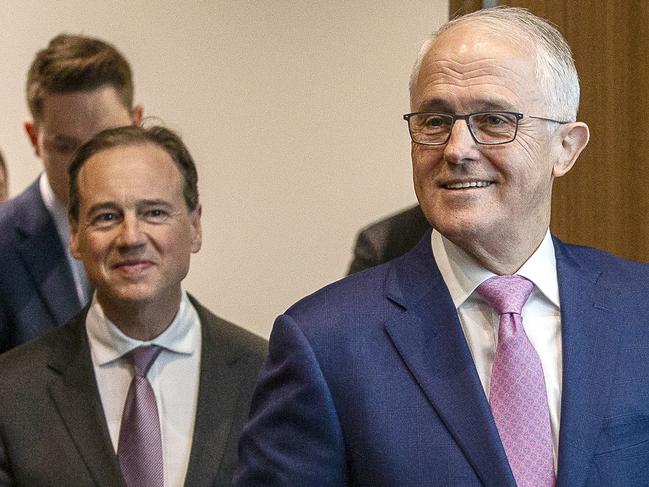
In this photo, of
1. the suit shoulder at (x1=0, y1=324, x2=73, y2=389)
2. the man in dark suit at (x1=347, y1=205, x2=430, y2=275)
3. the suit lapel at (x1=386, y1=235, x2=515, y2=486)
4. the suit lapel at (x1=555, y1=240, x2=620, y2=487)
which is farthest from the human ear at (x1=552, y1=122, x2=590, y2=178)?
the suit shoulder at (x1=0, y1=324, x2=73, y2=389)

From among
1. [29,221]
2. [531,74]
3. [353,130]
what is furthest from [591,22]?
[29,221]

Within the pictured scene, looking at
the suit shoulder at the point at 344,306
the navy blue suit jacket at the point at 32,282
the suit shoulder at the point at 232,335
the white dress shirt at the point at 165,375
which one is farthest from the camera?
the navy blue suit jacket at the point at 32,282

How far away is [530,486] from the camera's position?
1.66m

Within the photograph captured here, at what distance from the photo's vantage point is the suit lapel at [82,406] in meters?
2.29

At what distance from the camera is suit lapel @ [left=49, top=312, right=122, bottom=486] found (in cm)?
229

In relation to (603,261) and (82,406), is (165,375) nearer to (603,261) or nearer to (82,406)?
(82,406)

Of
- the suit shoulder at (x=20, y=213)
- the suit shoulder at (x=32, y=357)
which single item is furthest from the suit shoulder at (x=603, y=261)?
the suit shoulder at (x=20, y=213)

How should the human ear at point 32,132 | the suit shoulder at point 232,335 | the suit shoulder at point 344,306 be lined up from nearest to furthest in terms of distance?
the suit shoulder at point 344,306 < the suit shoulder at point 232,335 < the human ear at point 32,132

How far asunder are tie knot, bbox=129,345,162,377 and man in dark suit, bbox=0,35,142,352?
0.44 m

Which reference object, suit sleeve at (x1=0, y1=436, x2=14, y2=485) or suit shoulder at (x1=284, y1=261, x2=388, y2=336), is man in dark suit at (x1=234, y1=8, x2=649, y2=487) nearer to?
suit shoulder at (x1=284, y1=261, x2=388, y2=336)

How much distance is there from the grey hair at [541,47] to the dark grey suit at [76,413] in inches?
32.2

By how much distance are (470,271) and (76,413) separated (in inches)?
34.8

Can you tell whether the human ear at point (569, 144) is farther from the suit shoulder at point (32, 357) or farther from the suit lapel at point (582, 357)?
the suit shoulder at point (32, 357)

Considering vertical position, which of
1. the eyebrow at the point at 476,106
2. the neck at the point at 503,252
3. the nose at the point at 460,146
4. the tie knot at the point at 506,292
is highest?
the eyebrow at the point at 476,106
